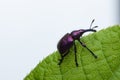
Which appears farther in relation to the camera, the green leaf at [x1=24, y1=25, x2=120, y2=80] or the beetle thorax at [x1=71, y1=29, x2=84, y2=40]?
the beetle thorax at [x1=71, y1=29, x2=84, y2=40]

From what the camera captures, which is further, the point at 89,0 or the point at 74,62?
the point at 89,0

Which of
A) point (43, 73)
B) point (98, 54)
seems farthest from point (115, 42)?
point (43, 73)

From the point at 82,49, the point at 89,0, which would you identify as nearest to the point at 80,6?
the point at 89,0

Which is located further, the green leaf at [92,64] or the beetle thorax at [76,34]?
the beetle thorax at [76,34]

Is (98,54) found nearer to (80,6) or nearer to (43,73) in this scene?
(43,73)

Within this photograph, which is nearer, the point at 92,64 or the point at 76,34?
the point at 92,64

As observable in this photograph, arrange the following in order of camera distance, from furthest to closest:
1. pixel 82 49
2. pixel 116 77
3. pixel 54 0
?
pixel 54 0 → pixel 82 49 → pixel 116 77

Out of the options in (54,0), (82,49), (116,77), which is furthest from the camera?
(54,0)
